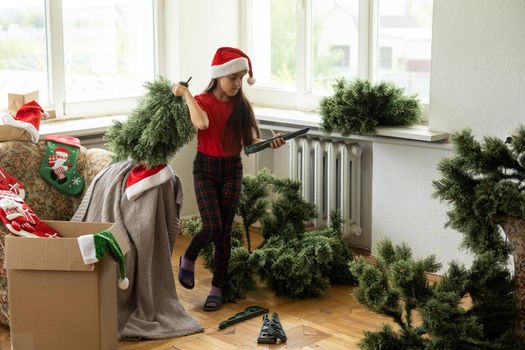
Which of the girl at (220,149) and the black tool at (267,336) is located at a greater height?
the girl at (220,149)

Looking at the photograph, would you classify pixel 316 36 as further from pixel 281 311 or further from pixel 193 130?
pixel 281 311

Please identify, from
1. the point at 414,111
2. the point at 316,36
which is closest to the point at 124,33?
the point at 316,36

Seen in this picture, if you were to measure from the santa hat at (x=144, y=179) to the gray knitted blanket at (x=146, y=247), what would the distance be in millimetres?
29

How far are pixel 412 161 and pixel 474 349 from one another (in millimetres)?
1910

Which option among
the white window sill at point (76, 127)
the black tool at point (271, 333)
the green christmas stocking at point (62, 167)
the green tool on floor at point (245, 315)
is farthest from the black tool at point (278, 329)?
the white window sill at point (76, 127)

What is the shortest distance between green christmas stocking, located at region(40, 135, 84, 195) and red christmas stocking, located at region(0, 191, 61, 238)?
37 centimetres

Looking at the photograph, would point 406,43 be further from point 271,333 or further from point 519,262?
point 519,262

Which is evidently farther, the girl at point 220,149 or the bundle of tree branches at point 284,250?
the bundle of tree branches at point 284,250

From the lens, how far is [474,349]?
8.98 feet

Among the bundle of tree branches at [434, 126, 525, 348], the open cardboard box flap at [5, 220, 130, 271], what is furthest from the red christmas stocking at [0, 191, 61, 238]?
the bundle of tree branches at [434, 126, 525, 348]

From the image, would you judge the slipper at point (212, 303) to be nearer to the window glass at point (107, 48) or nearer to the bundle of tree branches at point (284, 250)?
the bundle of tree branches at point (284, 250)

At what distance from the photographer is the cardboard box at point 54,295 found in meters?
3.24

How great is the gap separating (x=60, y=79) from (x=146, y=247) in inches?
63.9

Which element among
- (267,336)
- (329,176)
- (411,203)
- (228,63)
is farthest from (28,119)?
(411,203)
